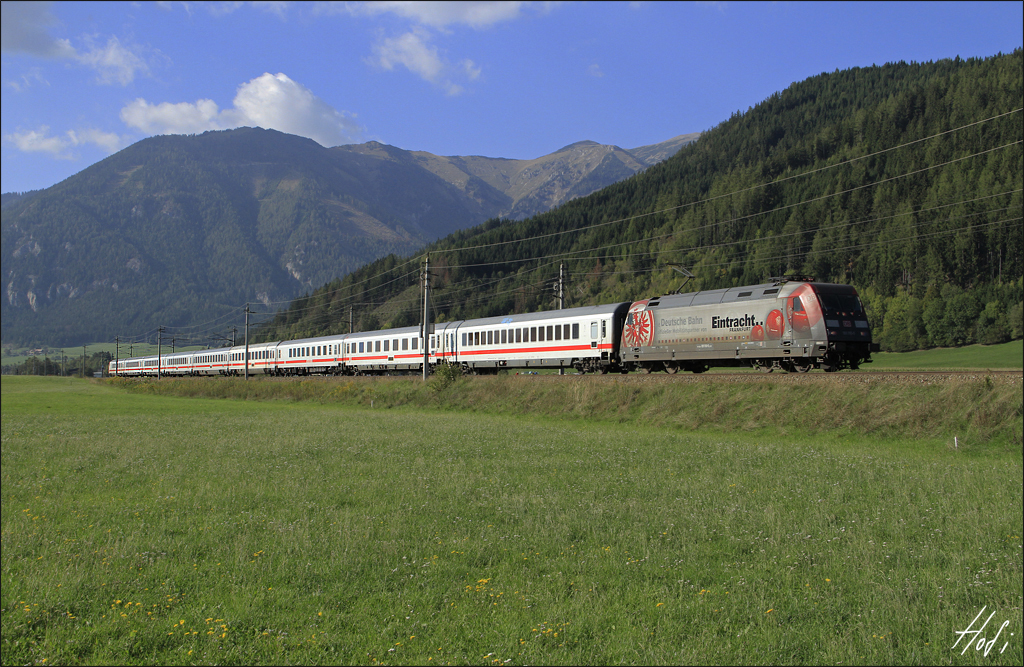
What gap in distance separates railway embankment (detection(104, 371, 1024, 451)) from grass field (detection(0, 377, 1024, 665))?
0.30 m

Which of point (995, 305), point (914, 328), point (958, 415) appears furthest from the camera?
point (914, 328)

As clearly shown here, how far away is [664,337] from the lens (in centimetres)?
3316

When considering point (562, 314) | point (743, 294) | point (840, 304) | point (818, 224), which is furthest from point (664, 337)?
point (818, 224)

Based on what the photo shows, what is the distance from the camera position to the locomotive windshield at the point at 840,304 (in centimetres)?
2606

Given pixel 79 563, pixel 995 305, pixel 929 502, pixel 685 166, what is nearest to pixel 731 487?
pixel 929 502

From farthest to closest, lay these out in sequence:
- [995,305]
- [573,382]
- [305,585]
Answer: [995,305]
[573,382]
[305,585]

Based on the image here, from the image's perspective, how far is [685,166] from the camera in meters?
170

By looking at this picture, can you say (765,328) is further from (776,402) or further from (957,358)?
(957,358)

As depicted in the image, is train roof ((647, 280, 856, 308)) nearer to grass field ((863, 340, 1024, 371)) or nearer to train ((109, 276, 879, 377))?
train ((109, 276, 879, 377))

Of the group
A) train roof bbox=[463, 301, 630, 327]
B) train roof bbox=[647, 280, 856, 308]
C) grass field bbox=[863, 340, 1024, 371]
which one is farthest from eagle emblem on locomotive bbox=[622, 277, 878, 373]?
grass field bbox=[863, 340, 1024, 371]

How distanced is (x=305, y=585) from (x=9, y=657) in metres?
3.58

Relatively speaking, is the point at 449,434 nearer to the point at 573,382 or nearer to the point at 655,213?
the point at 573,382

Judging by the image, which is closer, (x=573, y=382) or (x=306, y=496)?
(x=306, y=496)

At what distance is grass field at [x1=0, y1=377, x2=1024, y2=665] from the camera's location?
7961mm
